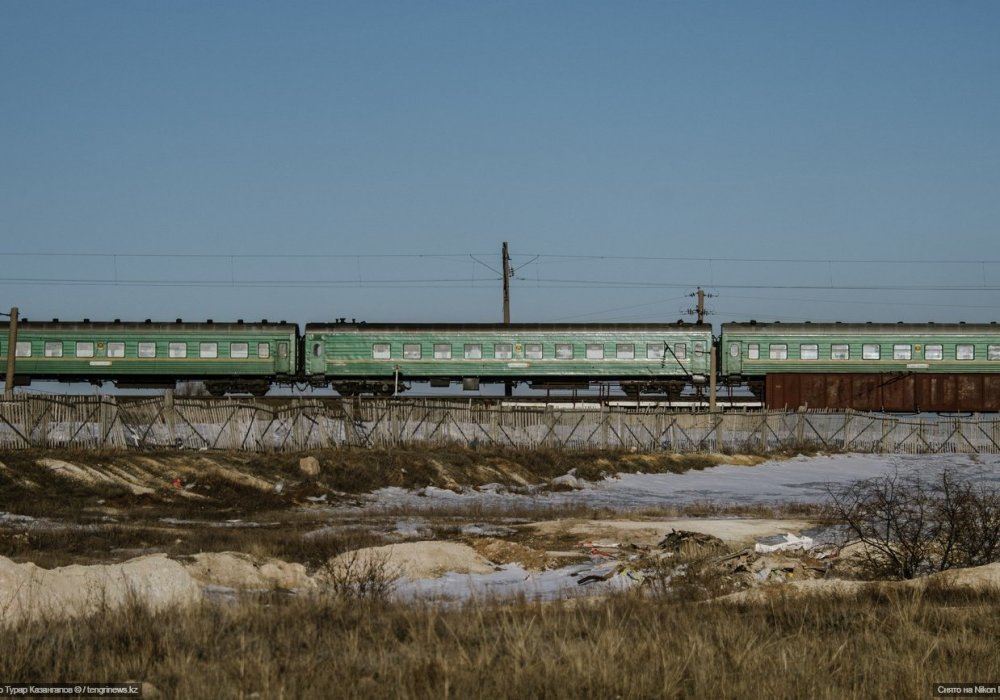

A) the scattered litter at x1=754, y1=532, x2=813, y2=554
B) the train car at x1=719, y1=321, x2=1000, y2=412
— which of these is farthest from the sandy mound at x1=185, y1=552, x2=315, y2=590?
the train car at x1=719, y1=321, x2=1000, y2=412

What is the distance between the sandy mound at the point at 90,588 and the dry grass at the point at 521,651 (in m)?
0.95

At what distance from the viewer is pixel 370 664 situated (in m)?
7.13

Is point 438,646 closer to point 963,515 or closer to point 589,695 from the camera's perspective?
point 589,695

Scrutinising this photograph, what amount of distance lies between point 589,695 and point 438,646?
1309 mm

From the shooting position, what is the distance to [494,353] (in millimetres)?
45469

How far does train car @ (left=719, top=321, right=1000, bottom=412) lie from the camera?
45812mm

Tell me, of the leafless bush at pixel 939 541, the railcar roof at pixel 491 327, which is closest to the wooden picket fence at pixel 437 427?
the railcar roof at pixel 491 327

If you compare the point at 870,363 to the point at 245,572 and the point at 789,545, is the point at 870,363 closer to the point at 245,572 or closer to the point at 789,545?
the point at 789,545

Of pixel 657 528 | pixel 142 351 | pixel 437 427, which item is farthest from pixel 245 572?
pixel 142 351

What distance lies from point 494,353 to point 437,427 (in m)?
12.5

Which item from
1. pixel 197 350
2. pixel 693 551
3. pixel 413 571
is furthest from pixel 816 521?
pixel 197 350

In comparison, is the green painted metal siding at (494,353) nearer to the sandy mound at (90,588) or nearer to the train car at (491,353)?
the train car at (491,353)

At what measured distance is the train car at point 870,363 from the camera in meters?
45.8

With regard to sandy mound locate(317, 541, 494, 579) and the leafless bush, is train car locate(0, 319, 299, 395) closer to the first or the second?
sandy mound locate(317, 541, 494, 579)
